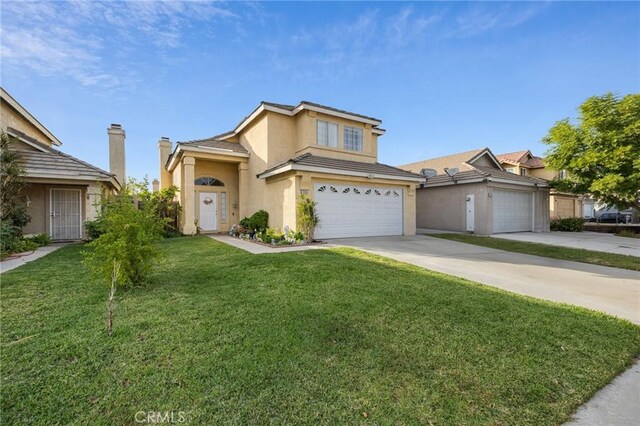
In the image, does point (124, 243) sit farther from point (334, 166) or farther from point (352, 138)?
point (352, 138)

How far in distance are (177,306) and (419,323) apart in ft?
12.1

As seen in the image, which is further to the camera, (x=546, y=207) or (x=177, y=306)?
(x=546, y=207)

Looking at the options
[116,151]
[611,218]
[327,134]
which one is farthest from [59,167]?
[611,218]

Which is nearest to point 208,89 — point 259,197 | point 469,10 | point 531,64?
point 259,197

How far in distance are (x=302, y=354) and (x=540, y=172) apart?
37.3 metres

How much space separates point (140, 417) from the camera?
224cm

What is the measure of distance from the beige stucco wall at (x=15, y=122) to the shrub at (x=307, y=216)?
44.2 feet

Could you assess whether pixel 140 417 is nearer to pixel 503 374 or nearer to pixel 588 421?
pixel 503 374

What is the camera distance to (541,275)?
7.20 m

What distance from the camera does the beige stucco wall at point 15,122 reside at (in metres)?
13.6

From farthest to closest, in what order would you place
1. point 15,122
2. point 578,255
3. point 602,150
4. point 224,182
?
point 224,182 → point 602,150 → point 15,122 → point 578,255

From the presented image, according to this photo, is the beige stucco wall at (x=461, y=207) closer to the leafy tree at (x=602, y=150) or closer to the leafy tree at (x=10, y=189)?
the leafy tree at (x=602, y=150)

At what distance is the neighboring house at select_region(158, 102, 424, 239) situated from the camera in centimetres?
1320

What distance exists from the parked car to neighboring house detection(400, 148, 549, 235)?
17.1m
